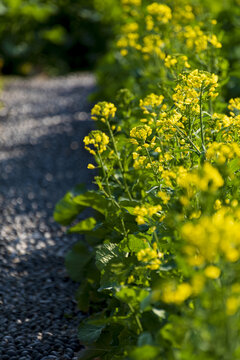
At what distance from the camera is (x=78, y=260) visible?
9.72 ft

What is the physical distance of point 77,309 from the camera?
2.79 metres

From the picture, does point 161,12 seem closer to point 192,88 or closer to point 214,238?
point 192,88

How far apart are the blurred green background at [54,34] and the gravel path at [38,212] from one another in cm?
Result: 171

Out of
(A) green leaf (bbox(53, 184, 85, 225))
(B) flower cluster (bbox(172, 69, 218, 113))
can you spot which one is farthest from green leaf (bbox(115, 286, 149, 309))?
(A) green leaf (bbox(53, 184, 85, 225))

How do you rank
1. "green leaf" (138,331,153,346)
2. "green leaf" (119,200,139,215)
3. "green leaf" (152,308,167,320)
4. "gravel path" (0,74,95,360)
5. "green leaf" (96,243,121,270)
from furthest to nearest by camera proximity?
"gravel path" (0,74,95,360)
"green leaf" (119,200,139,215)
"green leaf" (96,243,121,270)
"green leaf" (152,308,167,320)
"green leaf" (138,331,153,346)

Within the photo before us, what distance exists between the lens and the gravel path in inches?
98.2

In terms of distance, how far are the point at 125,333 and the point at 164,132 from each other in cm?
82

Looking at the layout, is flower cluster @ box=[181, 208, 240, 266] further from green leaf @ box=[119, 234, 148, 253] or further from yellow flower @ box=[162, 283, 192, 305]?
green leaf @ box=[119, 234, 148, 253]

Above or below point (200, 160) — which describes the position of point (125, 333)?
below

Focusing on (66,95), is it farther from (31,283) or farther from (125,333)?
(125,333)

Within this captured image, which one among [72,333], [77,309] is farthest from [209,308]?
[77,309]

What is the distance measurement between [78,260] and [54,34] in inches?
300

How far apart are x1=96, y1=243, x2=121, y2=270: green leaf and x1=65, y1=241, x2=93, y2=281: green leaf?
0.82 meters

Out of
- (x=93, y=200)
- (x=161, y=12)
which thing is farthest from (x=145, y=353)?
(x=161, y=12)
